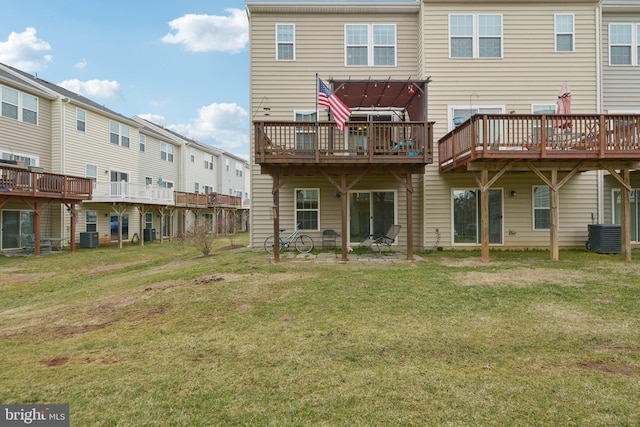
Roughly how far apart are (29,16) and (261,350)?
75.1 feet

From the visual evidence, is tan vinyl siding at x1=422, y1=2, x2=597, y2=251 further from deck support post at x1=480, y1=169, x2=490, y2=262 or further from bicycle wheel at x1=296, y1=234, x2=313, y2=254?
bicycle wheel at x1=296, y1=234, x2=313, y2=254

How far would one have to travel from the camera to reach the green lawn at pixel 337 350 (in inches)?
106

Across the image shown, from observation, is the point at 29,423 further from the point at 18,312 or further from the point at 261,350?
the point at 18,312

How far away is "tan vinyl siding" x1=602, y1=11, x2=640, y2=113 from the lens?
12.0 m

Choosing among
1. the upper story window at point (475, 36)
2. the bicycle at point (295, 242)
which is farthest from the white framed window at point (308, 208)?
the upper story window at point (475, 36)

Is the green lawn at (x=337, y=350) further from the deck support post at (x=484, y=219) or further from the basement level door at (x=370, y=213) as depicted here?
the basement level door at (x=370, y=213)

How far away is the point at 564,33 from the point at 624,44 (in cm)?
251

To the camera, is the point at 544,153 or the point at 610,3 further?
the point at 610,3

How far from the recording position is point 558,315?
482 centimetres

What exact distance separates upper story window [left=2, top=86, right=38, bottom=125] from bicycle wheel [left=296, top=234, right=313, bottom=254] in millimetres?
14185

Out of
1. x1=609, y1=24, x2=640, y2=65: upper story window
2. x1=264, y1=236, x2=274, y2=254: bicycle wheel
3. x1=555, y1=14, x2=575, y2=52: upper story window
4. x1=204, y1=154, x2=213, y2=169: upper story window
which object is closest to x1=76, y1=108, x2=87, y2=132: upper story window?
x1=204, y1=154, x2=213, y2=169: upper story window

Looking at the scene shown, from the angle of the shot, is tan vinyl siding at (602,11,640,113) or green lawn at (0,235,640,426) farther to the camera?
tan vinyl siding at (602,11,640,113)

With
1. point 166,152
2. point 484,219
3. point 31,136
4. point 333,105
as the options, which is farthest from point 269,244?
point 166,152

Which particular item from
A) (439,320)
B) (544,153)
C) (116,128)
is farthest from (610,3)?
(116,128)
